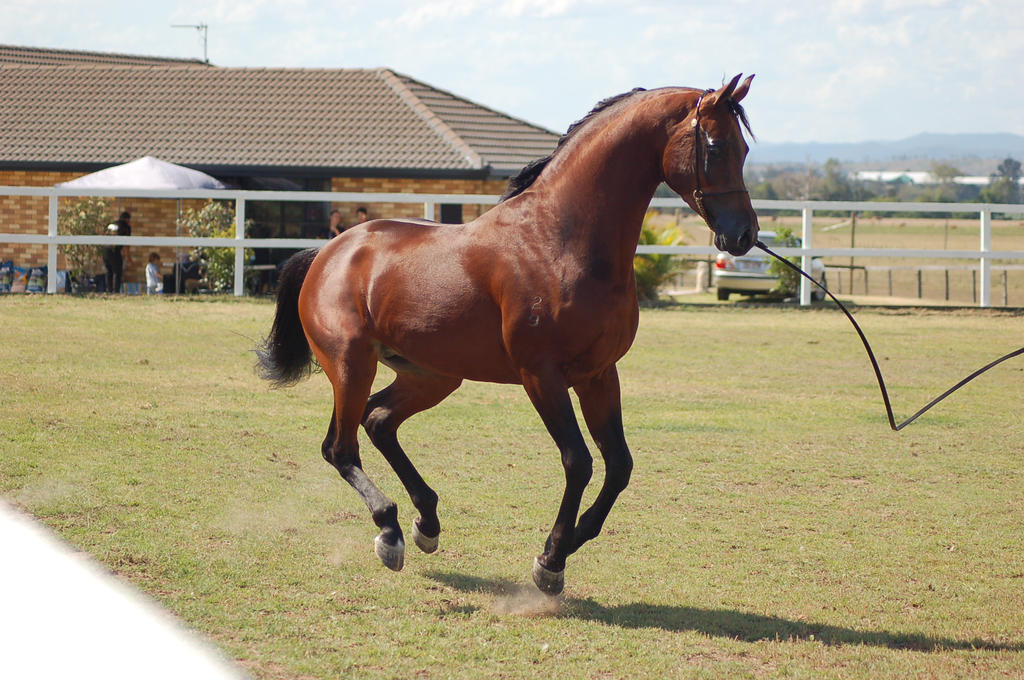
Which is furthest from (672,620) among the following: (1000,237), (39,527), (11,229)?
(1000,237)

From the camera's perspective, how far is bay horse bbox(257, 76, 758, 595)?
202 inches

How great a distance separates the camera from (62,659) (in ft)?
15.0

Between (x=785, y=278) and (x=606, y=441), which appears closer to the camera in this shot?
(x=606, y=441)

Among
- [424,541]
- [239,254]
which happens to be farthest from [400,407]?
[239,254]

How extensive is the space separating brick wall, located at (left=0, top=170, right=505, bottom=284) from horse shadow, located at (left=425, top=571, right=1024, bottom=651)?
65.6 feet

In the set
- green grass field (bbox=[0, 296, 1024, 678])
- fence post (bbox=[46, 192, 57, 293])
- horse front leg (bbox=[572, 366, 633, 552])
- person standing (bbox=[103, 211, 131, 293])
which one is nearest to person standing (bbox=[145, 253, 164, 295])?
person standing (bbox=[103, 211, 131, 293])

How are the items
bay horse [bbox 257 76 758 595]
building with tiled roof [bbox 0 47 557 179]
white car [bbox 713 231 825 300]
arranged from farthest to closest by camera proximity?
building with tiled roof [bbox 0 47 557 179]
white car [bbox 713 231 825 300]
bay horse [bbox 257 76 758 595]

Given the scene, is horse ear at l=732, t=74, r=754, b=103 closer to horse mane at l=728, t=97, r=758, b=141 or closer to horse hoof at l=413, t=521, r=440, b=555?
horse mane at l=728, t=97, r=758, b=141

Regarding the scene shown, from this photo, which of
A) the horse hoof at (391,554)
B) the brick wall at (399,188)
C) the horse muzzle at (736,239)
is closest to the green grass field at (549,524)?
the horse hoof at (391,554)

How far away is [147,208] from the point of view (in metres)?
25.6

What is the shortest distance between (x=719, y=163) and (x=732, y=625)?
6.75ft

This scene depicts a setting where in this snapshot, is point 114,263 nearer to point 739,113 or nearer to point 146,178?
point 146,178

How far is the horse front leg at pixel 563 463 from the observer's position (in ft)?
17.2

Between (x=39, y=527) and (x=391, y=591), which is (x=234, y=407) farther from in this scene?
(x=391, y=591)
